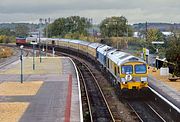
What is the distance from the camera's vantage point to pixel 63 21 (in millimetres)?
153375

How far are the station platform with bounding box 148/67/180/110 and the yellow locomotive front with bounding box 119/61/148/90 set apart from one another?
1813mm

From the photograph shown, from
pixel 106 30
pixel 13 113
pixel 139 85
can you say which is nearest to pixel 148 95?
pixel 139 85

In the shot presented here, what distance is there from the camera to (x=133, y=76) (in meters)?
26.9

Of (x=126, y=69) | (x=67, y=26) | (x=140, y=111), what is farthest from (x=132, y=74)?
(x=67, y=26)

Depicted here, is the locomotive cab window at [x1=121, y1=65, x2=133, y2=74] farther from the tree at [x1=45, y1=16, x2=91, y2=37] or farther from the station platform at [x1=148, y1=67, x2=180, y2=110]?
the tree at [x1=45, y1=16, x2=91, y2=37]

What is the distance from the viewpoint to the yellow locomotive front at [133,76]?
2658 cm

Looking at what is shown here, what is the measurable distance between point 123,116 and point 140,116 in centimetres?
91

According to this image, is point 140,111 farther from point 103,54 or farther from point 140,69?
point 103,54

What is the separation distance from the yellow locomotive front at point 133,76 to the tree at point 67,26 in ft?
407

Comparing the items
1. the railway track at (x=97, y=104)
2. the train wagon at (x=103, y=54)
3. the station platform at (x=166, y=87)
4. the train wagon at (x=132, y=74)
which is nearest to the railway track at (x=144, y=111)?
the train wagon at (x=132, y=74)

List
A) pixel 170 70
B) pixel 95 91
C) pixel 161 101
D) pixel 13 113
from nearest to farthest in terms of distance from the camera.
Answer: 1. pixel 13 113
2. pixel 161 101
3. pixel 95 91
4. pixel 170 70

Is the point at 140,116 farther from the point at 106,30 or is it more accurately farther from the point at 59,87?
the point at 106,30

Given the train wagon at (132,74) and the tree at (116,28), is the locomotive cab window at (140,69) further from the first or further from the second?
the tree at (116,28)

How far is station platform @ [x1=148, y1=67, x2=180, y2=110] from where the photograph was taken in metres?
26.2
